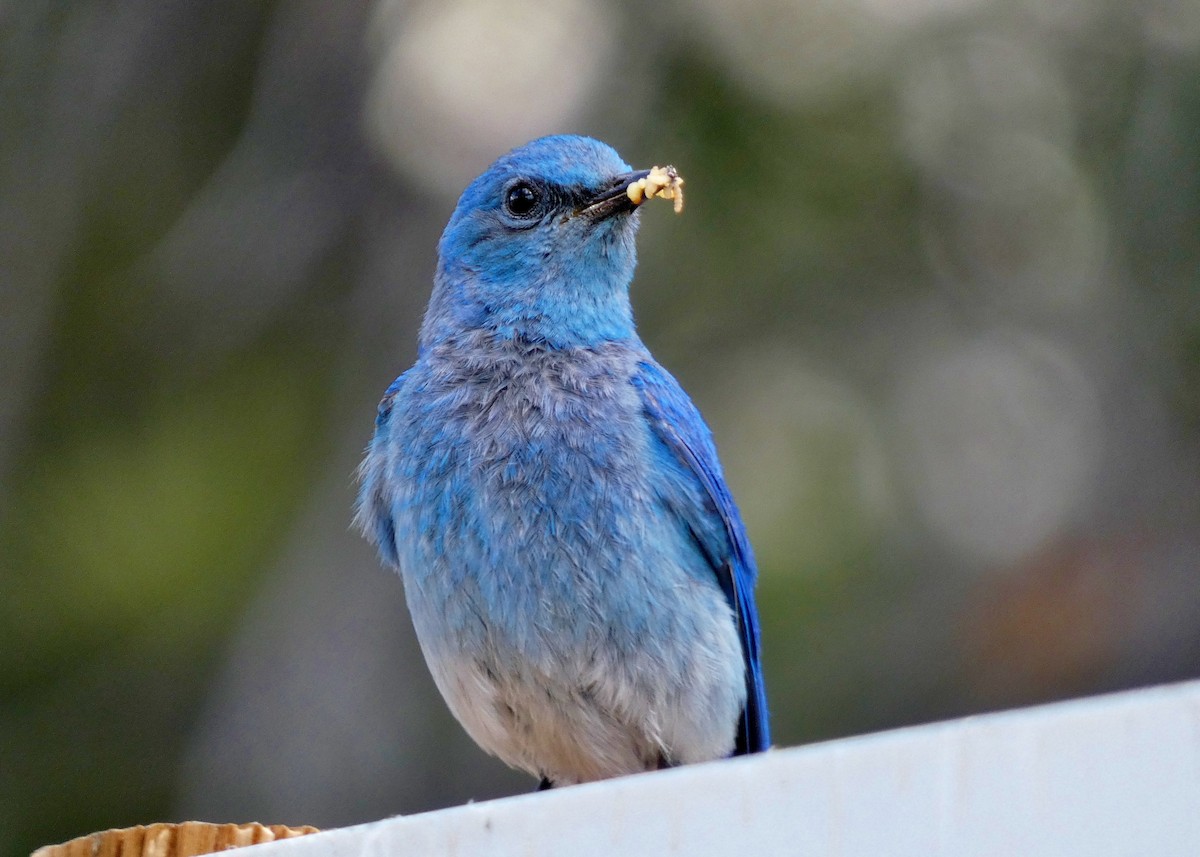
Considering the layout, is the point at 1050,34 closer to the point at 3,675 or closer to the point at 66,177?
the point at 66,177

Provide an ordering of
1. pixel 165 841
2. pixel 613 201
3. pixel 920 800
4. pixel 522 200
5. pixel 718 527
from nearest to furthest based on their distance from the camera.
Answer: pixel 920 800 < pixel 165 841 < pixel 718 527 < pixel 613 201 < pixel 522 200

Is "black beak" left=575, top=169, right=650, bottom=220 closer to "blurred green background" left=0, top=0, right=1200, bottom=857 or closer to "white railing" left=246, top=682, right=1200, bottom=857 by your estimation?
"white railing" left=246, top=682, right=1200, bottom=857

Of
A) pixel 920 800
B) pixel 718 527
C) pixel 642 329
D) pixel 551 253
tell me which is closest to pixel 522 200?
pixel 551 253

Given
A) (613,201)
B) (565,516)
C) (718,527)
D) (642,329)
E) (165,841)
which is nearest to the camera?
(165,841)

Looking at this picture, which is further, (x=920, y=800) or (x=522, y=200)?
(x=522, y=200)

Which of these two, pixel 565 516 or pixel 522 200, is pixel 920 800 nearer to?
pixel 565 516

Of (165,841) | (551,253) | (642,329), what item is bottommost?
(165,841)

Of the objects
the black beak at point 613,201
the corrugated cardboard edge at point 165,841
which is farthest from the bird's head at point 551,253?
the corrugated cardboard edge at point 165,841

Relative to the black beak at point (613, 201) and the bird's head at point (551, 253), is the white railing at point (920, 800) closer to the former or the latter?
the bird's head at point (551, 253)
